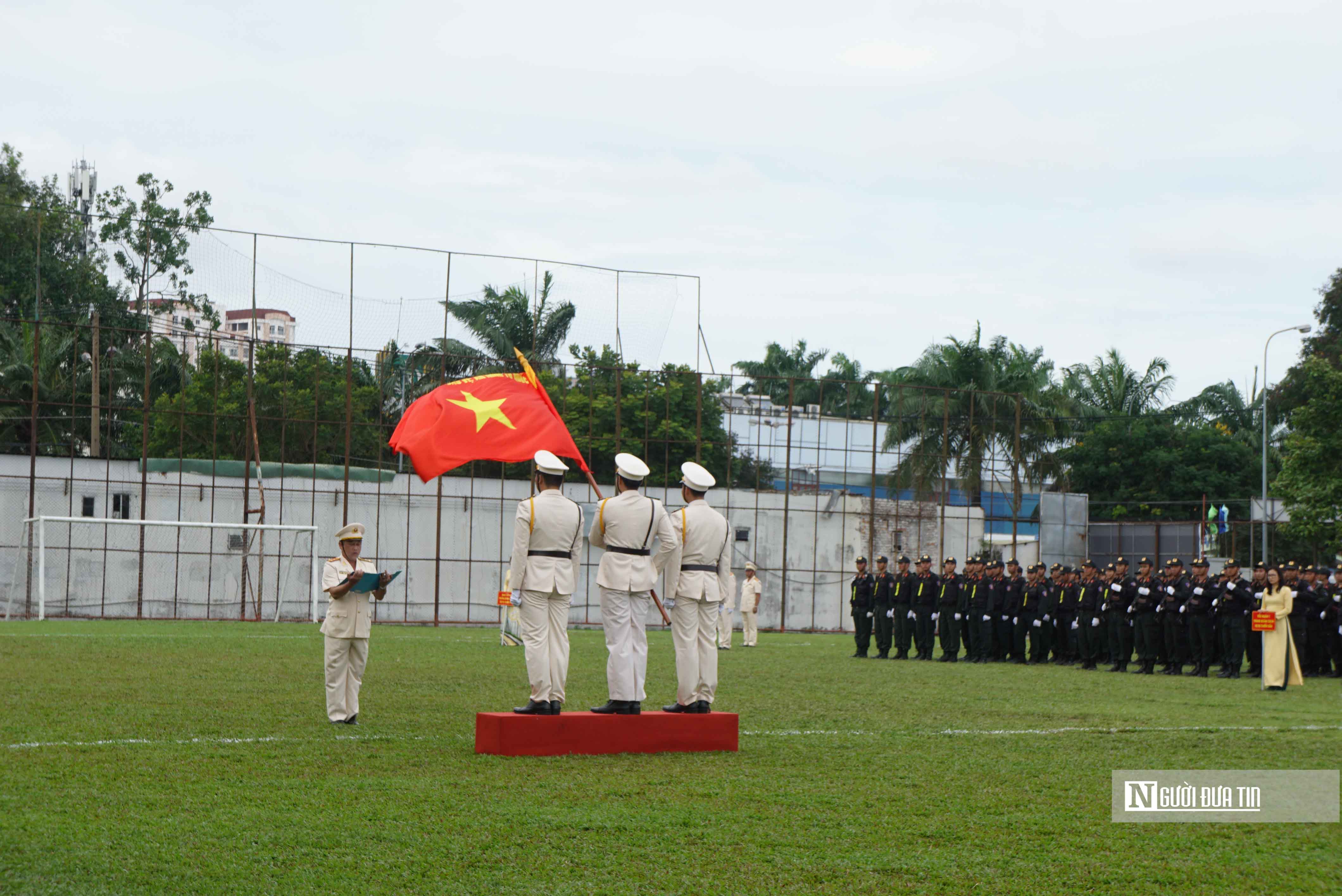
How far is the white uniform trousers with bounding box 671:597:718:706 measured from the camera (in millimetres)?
9469

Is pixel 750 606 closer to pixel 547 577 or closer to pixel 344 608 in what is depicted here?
pixel 344 608

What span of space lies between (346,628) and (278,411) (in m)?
29.3

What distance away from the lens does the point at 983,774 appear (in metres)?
8.27

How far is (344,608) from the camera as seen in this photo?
1056cm

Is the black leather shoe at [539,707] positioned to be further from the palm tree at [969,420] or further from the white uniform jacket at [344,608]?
the palm tree at [969,420]

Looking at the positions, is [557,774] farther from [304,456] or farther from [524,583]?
[304,456]

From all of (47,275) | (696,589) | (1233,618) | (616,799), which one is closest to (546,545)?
(696,589)

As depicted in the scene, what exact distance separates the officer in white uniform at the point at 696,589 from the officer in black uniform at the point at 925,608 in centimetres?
1320

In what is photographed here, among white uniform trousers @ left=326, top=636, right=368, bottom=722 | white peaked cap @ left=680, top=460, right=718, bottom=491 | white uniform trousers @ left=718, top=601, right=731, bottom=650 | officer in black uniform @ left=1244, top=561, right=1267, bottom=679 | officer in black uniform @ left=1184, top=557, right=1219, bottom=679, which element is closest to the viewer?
white peaked cap @ left=680, top=460, right=718, bottom=491

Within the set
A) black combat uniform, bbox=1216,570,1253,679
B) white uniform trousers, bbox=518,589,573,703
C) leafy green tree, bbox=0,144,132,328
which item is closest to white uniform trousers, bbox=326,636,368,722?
white uniform trousers, bbox=518,589,573,703

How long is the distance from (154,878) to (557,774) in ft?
9.50

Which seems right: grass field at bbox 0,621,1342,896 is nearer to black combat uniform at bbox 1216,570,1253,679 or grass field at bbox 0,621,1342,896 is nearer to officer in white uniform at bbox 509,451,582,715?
officer in white uniform at bbox 509,451,582,715

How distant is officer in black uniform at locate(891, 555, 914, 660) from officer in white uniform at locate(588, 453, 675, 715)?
13.9 meters

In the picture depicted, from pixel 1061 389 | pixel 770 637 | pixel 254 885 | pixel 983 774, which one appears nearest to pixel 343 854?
pixel 254 885
